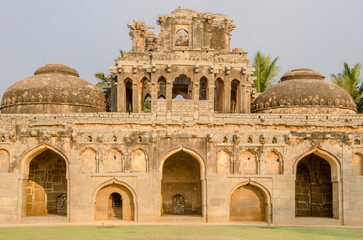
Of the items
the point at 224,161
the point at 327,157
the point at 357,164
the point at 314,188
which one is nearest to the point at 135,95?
the point at 224,161

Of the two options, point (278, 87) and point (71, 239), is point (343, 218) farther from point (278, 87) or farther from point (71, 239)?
point (71, 239)

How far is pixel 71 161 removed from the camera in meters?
18.9

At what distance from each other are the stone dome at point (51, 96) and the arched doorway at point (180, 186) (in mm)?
6320

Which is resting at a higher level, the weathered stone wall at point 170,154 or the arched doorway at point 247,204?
the weathered stone wall at point 170,154

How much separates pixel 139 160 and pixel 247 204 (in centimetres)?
481

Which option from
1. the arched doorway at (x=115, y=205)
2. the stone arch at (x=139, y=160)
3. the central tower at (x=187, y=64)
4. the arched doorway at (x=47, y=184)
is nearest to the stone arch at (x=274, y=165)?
the central tower at (x=187, y=64)

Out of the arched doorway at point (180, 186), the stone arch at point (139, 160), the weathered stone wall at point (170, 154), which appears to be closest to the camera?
the weathered stone wall at point (170, 154)

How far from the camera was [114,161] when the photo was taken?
19281mm

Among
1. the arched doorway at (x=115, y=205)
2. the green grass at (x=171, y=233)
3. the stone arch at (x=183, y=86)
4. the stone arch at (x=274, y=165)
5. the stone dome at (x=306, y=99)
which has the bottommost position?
the green grass at (x=171, y=233)

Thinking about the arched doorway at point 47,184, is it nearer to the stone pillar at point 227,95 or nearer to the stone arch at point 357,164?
the stone pillar at point 227,95

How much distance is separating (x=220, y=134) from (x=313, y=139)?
369 centimetres

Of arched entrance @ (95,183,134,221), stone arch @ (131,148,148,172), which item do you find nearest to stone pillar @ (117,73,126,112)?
arched entrance @ (95,183,134,221)

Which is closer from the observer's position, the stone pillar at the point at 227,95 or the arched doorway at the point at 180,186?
the arched doorway at the point at 180,186

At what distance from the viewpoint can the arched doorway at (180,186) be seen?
72.4 feet
